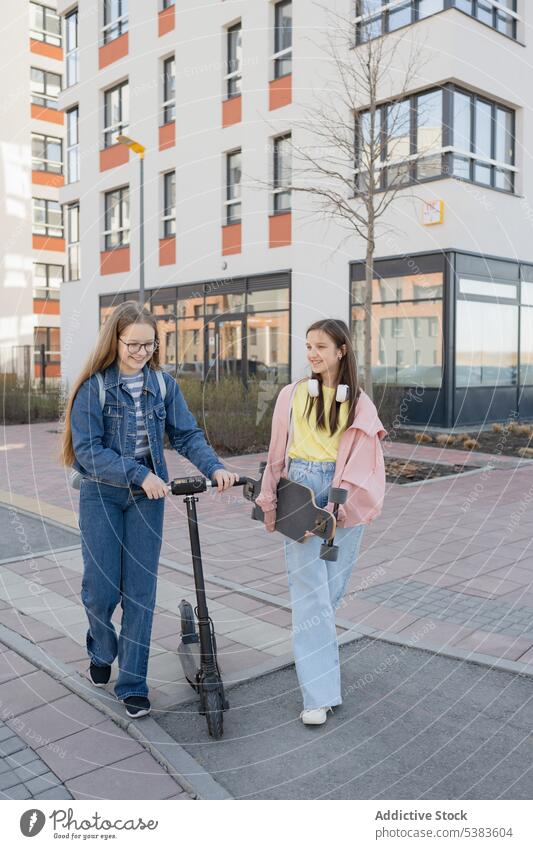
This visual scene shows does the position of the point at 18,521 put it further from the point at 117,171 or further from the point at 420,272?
the point at 117,171

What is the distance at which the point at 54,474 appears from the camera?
37.4ft

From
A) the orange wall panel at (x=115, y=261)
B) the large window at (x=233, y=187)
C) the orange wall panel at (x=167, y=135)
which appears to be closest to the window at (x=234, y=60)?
the large window at (x=233, y=187)

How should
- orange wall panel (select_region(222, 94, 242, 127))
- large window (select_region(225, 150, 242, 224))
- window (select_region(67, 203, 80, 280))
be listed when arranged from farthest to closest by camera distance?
window (select_region(67, 203, 80, 280)), large window (select_region(225, 150, 242, 224)), orange wall panel (select_region(222, 94, 242, 127))

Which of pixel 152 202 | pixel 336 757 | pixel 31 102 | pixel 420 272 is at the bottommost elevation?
pixel 336 757

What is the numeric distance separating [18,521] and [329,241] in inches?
471

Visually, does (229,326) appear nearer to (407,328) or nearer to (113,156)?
(407,328)

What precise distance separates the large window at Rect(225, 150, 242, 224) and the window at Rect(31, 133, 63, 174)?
24.8 m

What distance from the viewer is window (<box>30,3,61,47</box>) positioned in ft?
132

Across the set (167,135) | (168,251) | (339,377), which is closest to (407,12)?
(167,135)

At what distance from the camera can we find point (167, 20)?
22266 millimetres

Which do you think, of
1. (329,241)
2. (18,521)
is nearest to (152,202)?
(329,241)

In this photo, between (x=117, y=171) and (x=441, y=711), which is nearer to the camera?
(x=441, y=711)

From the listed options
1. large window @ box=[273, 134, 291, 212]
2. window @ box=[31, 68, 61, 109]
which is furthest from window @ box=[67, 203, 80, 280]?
window @ box=[31, 68, 61, 109]

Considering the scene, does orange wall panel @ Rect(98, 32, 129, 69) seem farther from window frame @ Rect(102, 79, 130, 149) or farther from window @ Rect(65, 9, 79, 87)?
window @ Rect(65, 9, 79, 87)
